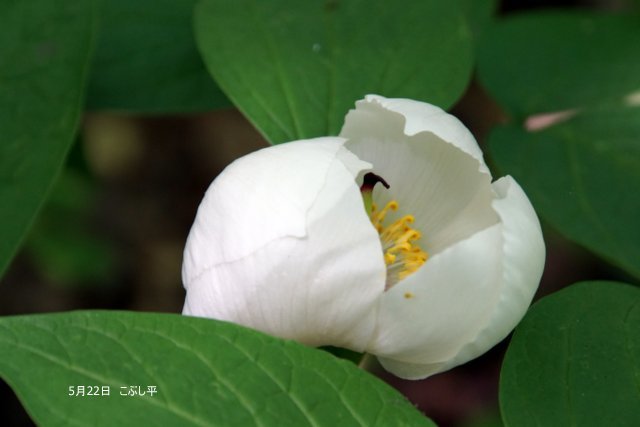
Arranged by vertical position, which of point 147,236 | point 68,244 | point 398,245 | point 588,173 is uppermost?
point 398,245

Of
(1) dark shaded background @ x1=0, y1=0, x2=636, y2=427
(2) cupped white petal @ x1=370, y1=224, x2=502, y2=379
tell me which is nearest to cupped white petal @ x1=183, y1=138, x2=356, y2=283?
(2) cupped white petal @ x1=370, y1=224, x2=502, y2=379

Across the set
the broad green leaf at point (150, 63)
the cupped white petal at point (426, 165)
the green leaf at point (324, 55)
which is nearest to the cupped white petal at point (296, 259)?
the cupped white petal at point (426, 165)

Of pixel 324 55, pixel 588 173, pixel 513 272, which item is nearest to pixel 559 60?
pixel 588 173

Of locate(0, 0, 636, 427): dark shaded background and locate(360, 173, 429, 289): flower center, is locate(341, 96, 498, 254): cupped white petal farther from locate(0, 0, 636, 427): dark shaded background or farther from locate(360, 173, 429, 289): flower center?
locate(0, 0, 636, 427): dark shaded background

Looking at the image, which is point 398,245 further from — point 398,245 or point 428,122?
point 428,122

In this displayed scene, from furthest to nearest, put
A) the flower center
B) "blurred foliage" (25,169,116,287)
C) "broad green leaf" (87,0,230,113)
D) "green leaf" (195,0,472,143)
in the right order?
"blurred foliage" (25,169,116,287) < "broad green leaf" (87,0,230,113) < "green leaf" (195,0,472,143) < the flower center

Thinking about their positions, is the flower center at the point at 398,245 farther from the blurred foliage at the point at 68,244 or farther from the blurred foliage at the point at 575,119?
the blurred foliage at the point at 68,244

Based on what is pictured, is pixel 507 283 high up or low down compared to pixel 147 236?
up
